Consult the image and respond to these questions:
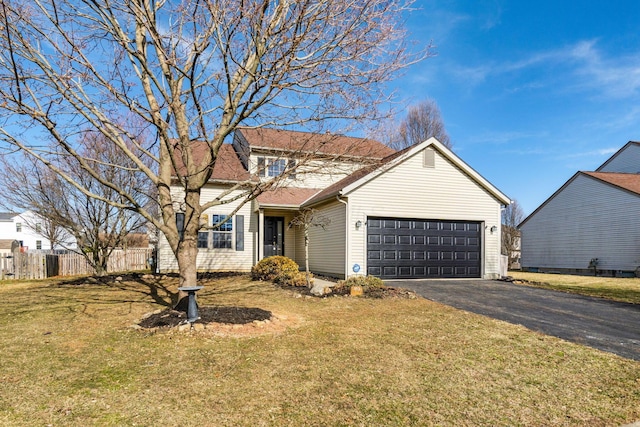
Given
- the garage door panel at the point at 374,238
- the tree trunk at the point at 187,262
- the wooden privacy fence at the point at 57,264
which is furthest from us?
the wooden privacy fence at the point at 57,264

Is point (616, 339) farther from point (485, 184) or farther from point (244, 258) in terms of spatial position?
point (244, 258)

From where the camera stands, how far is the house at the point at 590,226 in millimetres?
20000

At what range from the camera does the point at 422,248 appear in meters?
13.9

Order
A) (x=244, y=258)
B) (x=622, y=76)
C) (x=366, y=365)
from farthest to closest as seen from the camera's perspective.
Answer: (x=244, y=258)
(x=622, y=76)
(x=366, y=365)

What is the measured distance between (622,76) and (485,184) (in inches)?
242

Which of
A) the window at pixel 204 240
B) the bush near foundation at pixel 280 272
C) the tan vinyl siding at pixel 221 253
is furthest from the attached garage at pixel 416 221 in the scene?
the window at pixel 204 240

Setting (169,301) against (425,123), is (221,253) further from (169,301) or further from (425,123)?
(425,123)

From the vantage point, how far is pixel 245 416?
10.9 ft

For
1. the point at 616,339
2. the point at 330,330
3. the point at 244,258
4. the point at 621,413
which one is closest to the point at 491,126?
the point at 244,258

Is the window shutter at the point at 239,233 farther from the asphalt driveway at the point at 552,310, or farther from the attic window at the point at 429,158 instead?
the attic window at the point at 429,158

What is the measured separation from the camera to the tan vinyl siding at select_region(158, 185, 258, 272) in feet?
52.7

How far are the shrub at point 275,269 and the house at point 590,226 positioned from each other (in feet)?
59.2

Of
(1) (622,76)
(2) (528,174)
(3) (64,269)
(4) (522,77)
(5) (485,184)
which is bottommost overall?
(3) (64,269)

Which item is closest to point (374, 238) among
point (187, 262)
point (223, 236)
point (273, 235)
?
point (273, 235)
